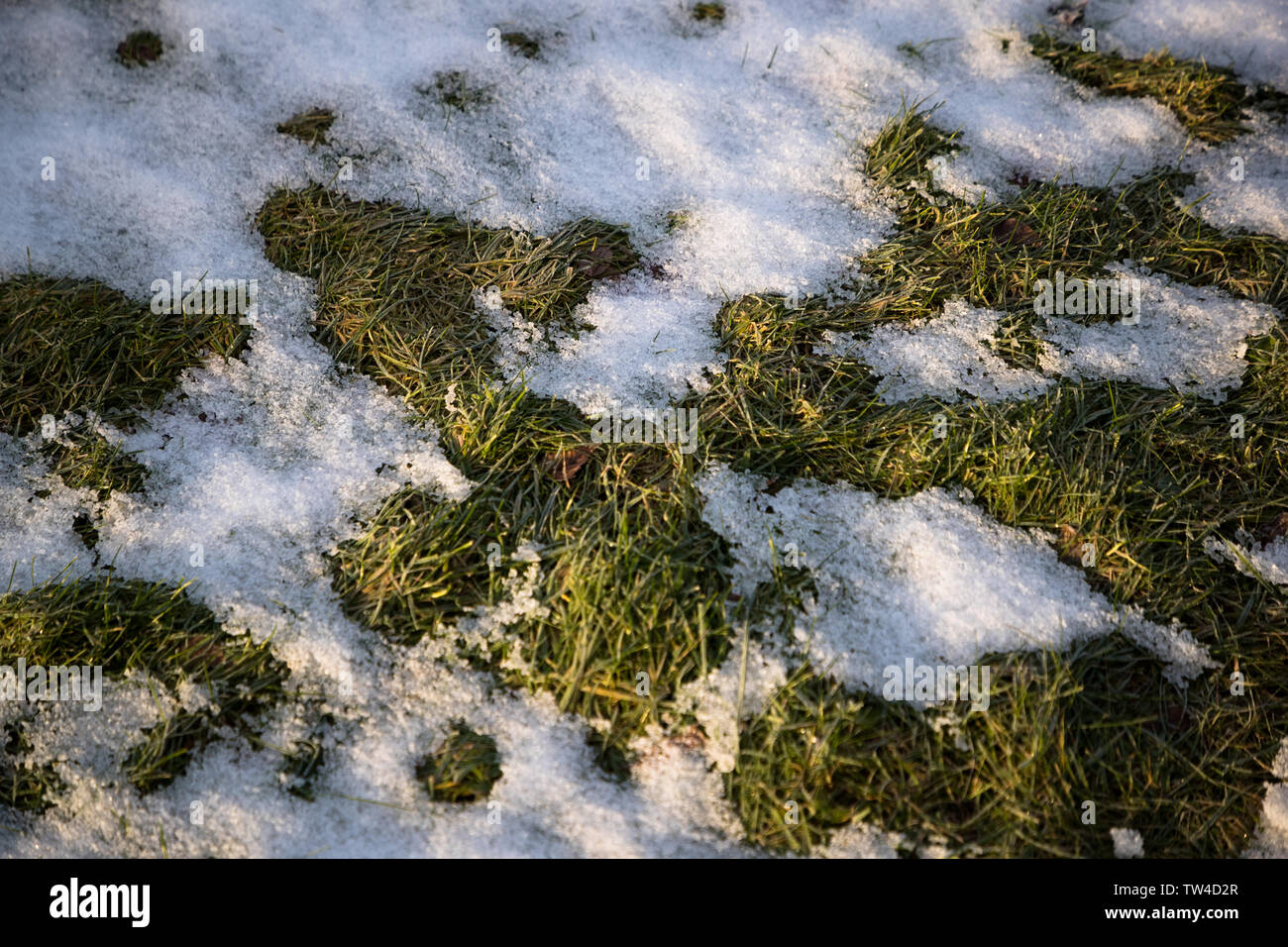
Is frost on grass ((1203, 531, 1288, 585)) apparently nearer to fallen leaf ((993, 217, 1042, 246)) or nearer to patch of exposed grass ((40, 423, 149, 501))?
fallen leaf ((993, 217, 1042, 246))

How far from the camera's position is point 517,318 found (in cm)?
335

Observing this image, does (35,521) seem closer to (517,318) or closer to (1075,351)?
(517,318)

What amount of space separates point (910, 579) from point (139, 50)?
440 cm

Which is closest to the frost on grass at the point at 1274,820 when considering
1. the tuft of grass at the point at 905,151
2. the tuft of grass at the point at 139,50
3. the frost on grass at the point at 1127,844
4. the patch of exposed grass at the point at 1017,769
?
the patch of exposed grass at the point at 1017,769

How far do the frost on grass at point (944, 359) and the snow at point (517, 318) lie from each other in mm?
16

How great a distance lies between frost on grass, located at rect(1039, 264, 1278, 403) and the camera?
126 inches

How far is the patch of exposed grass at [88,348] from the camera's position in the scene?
3.11m

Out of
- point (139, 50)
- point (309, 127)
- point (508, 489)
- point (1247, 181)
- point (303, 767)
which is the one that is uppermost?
point (1247, 181)

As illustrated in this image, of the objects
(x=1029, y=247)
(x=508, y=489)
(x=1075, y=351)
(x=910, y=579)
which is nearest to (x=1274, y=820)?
(x=910, y=579)

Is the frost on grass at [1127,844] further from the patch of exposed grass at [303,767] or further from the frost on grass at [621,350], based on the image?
the patch of exposed grass at [303,767]

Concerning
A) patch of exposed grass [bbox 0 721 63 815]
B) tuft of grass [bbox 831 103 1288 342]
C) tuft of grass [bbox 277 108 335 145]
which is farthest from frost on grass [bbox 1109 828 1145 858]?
tuft of grass [bbox 277 108 335 145]
